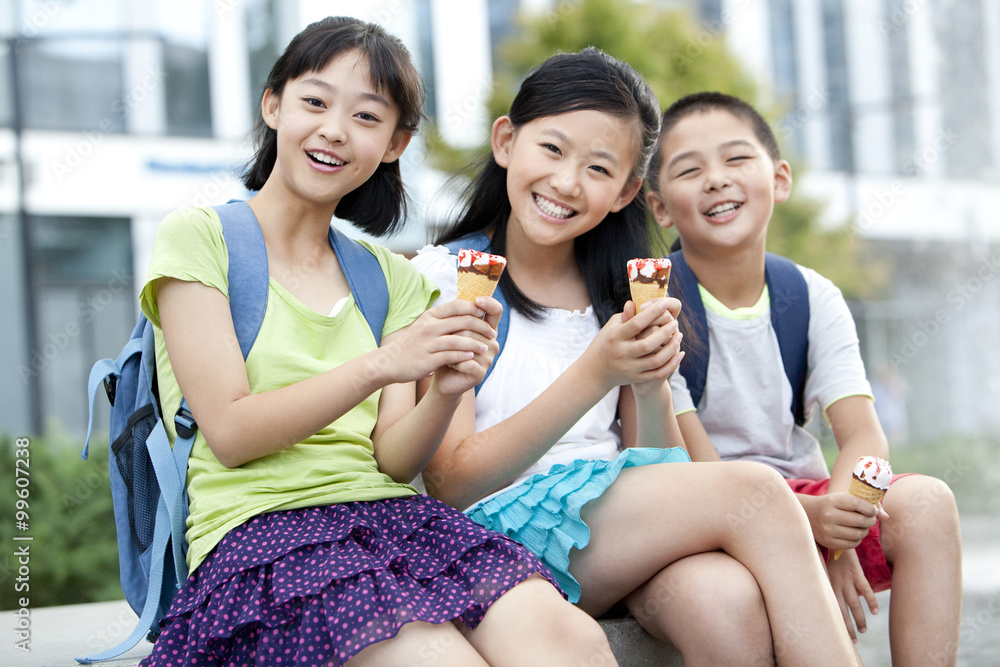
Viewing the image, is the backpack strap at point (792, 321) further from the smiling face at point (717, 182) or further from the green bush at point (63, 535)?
the green bush at point (63, 535)

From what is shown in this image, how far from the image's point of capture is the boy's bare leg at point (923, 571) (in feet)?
6.72

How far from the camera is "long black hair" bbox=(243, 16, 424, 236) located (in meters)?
2.09

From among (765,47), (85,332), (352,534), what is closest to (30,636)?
(352,534)

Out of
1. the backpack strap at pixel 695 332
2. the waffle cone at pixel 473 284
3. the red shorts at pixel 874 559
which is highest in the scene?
the waffle cone at pixel 473 284

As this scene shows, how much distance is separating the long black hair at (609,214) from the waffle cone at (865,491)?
0.74 meters

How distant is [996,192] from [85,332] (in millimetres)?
8977

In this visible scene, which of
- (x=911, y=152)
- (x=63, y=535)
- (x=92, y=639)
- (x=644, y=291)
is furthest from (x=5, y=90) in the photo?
(x=911, y=152)

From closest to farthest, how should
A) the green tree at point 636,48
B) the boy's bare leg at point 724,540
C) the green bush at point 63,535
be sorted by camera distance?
1. the boy's bare leg at point 724,540
2. the green bush at point 63,535
3. the green tree at point 636,48

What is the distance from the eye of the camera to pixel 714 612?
1.77 m

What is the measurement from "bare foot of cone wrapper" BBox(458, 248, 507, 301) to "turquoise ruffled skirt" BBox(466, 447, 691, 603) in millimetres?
453

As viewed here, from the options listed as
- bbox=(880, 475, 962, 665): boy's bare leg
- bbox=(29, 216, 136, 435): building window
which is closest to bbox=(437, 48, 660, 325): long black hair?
bbox=(880, 475, 962, 665): boy's bare leg

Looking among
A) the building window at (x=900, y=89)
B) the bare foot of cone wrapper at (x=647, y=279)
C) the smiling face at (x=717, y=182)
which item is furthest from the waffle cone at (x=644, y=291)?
the building window at (x=900, y=89)

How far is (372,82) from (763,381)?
54.1 inches

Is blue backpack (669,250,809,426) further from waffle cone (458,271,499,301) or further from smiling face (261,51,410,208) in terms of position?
smiling face (261,51,410,208)
